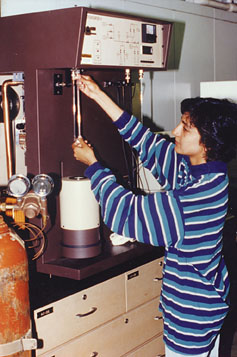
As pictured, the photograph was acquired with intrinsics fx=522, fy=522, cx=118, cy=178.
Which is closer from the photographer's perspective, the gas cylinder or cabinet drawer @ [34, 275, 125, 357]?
the gas cylinder

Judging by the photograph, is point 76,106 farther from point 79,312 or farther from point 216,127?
point 79,312

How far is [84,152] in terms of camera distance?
6.70ft

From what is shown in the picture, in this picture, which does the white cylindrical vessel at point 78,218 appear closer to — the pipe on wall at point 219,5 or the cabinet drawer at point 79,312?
the cabinet drawer at point 79,312

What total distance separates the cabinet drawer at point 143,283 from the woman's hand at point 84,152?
0.57 meters

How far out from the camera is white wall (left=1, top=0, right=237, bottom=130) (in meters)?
3.33

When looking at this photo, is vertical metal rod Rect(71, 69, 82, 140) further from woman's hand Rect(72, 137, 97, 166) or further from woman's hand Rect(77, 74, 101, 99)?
woman's hand Rect(72, 137, 97, 166)

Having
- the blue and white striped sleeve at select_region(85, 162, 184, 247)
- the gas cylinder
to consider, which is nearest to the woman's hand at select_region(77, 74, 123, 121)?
the blue and white striped sleeve at select_region(85, 162, 184, 247)

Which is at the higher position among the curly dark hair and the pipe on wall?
the pipe on wall

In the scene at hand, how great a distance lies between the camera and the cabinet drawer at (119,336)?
209 cm

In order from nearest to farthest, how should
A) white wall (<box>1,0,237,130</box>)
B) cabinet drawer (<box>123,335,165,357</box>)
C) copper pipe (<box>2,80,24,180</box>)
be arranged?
1. copper pipe (<box>2,80,24,180</box>)
2. cabinet drawer (<box>123,335,165,357</box>)
3. white wall (<box>1,0,237,130</box>)

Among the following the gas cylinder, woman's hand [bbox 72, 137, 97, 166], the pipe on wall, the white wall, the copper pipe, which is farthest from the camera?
the pipe on wall

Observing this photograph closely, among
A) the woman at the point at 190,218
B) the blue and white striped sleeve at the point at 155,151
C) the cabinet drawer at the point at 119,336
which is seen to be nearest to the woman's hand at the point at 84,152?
the woman at the point at 190,218

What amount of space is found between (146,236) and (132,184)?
2.73ft

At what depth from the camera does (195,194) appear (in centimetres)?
180
